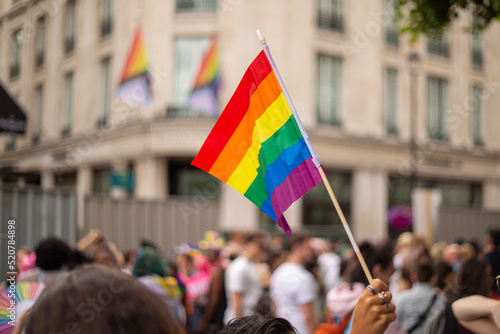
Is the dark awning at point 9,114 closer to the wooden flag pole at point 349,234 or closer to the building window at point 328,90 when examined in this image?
the wooden flag pole at point 349,234

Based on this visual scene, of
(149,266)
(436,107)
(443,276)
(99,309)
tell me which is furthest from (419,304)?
(436,107)

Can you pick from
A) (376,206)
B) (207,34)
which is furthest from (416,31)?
(376,206)

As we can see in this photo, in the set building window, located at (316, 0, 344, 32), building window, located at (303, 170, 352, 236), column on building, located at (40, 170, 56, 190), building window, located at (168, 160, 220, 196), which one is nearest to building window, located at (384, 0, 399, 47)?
building window, located at (316, 0, 344, 32)

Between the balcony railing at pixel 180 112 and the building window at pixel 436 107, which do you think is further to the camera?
the building window at pixel 436 107

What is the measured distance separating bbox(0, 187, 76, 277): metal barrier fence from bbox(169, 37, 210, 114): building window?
43.5ft

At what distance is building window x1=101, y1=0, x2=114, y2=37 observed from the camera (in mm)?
22000

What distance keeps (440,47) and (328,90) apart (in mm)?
7148

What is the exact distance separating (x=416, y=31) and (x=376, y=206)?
14.8 meters

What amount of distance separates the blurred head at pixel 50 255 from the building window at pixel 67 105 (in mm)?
19329

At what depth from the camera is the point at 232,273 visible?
21.5 feet

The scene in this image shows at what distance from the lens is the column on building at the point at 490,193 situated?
27.5 metres

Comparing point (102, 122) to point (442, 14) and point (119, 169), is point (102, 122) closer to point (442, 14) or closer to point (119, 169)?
point (119, 169)

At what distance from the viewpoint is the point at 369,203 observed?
913 inches

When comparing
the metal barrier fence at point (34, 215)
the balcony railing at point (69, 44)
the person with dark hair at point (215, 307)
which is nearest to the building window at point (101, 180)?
the balcony railing at point (69, 44)
